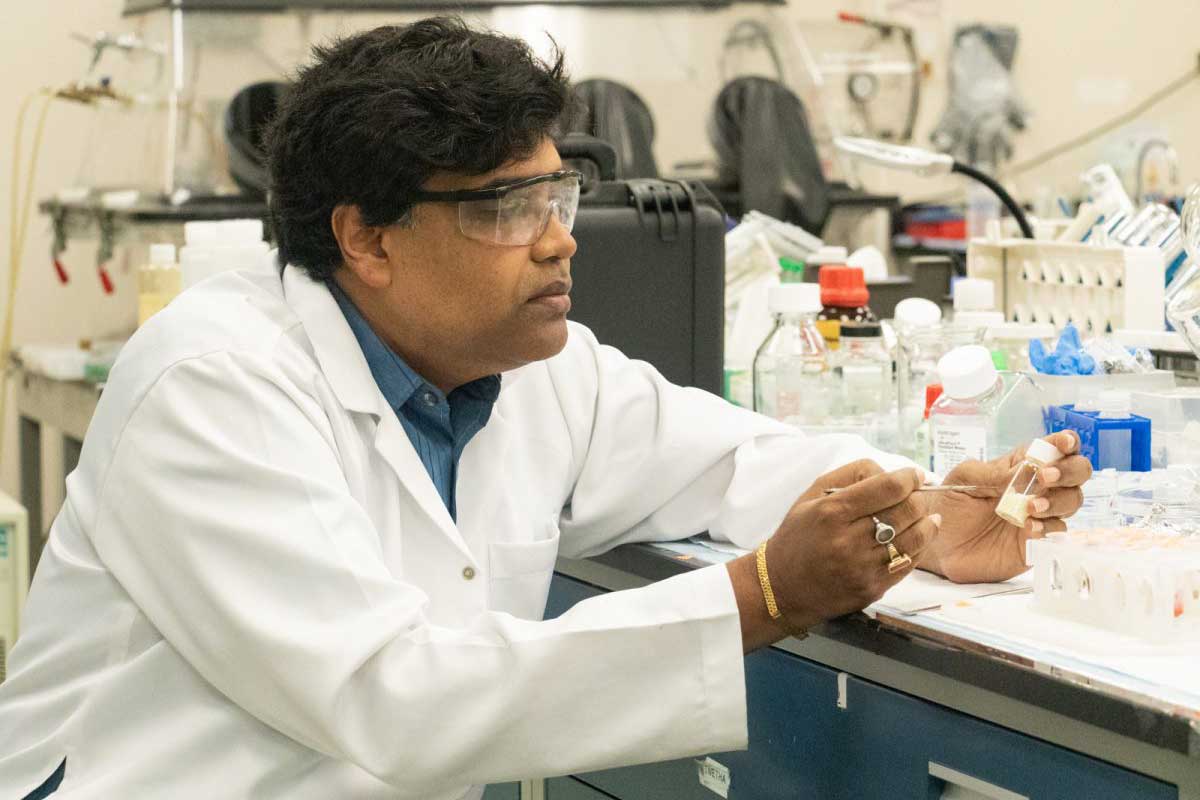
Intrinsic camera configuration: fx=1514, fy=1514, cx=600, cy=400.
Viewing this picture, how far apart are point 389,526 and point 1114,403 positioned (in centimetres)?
68

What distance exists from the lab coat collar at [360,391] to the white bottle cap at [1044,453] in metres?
0.46

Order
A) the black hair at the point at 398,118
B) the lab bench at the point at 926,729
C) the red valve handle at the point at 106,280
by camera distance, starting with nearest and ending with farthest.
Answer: the lab bench at the point at 926,729, the black hair at the point at 398,118, the red valve handle at the point at 106,280

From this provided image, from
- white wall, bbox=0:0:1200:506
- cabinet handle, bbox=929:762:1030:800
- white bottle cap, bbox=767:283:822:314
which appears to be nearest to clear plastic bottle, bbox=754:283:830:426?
white bottle cap, bbox=767:283:822:314

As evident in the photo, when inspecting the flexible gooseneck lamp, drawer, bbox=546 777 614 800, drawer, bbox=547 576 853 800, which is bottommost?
drawer, bbox=546 777 614 800

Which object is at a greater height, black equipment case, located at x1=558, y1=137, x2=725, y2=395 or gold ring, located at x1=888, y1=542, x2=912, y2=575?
black equipment case, located at x1=558, y1=137, x2=725, y2=395

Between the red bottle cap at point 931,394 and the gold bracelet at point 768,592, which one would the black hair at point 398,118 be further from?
the red bottle cap at point 931,394

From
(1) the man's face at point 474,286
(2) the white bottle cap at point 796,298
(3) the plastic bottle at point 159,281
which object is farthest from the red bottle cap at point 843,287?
(3) the plastic bottle at point 159,281

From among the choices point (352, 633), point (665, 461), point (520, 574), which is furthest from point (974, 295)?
point (352, 633)

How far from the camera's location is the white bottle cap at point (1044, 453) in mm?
1192

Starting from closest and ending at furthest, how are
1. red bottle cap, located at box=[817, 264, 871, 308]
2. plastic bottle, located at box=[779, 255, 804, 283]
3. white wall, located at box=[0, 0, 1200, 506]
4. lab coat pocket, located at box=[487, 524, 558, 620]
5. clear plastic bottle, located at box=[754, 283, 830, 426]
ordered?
1. lab coat pocket, located at box=[487, 524, 558, 620]
2. clear plastic bottle, located at box=[754, 283, 830, 426]
3. red bottle cap, located at box=[817, 264, 871, 308]
4. plastic bottle, located at box=[779, 255, 804, 283]
5. white wall, located at box=[0, 0, 1200, 506]

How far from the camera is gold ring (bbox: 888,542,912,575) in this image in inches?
41.2

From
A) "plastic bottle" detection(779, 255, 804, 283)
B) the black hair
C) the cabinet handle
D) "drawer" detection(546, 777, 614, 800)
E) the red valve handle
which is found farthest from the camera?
the red valve handle

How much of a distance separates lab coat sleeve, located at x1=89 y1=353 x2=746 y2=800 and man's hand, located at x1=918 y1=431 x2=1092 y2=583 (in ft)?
0.79

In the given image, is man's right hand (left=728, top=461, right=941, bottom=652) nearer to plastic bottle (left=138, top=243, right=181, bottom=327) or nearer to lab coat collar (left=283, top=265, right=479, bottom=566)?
lab coat collar (left=283, top=265, right=479, bottom=566)
